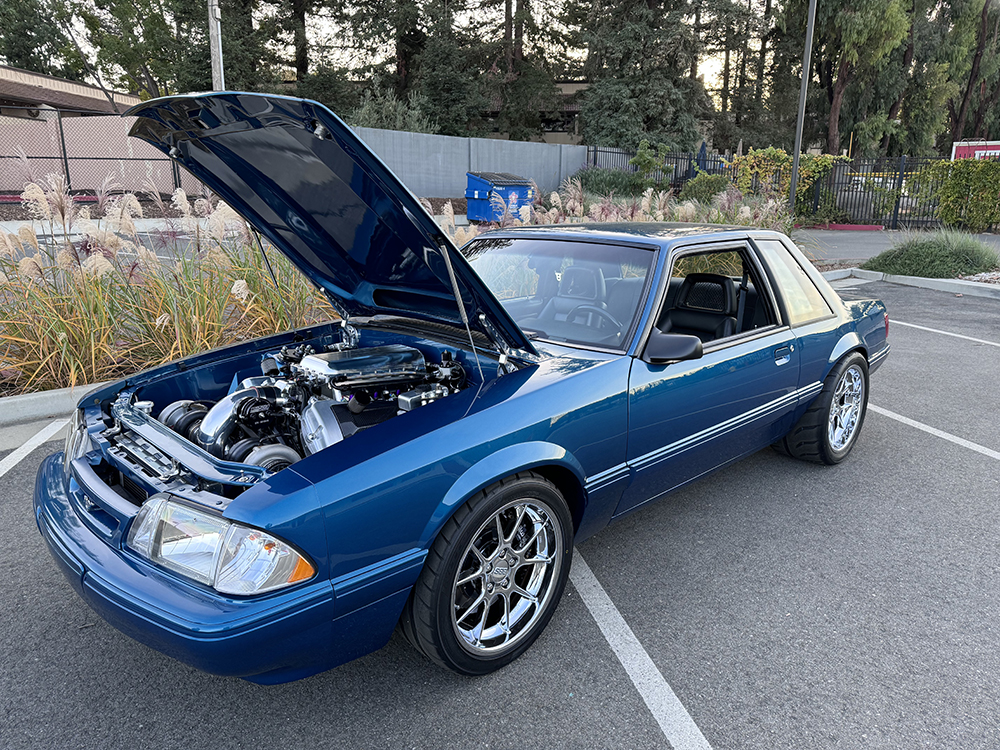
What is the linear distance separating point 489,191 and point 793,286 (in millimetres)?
12897

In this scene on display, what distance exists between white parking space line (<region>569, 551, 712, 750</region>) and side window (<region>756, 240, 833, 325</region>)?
1.89m

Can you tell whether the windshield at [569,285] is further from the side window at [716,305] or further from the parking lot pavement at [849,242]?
the parking lot pavement at [849,242]

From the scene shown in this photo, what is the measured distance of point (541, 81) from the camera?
116 feet

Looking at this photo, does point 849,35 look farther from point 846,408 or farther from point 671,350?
point 671,350

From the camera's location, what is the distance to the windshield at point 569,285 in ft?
10.0

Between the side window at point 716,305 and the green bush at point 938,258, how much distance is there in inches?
377

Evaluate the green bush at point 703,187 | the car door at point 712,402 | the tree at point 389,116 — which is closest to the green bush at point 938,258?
the green bush at point 703,187

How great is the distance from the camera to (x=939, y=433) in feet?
15.6

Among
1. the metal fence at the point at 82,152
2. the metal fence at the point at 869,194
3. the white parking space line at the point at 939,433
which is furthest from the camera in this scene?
the metal fence at the point at 869,194

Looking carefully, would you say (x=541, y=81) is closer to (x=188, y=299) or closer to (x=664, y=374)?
(x=188, y=299)

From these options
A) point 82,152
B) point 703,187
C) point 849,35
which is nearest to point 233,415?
point 703,187

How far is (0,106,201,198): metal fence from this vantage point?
18.4m

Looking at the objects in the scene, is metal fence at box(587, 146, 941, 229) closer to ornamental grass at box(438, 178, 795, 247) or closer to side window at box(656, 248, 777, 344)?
ornamental grass at box(438, 178, 795, 247)

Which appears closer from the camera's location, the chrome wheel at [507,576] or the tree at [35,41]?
the chrome wheel at [507,576]
